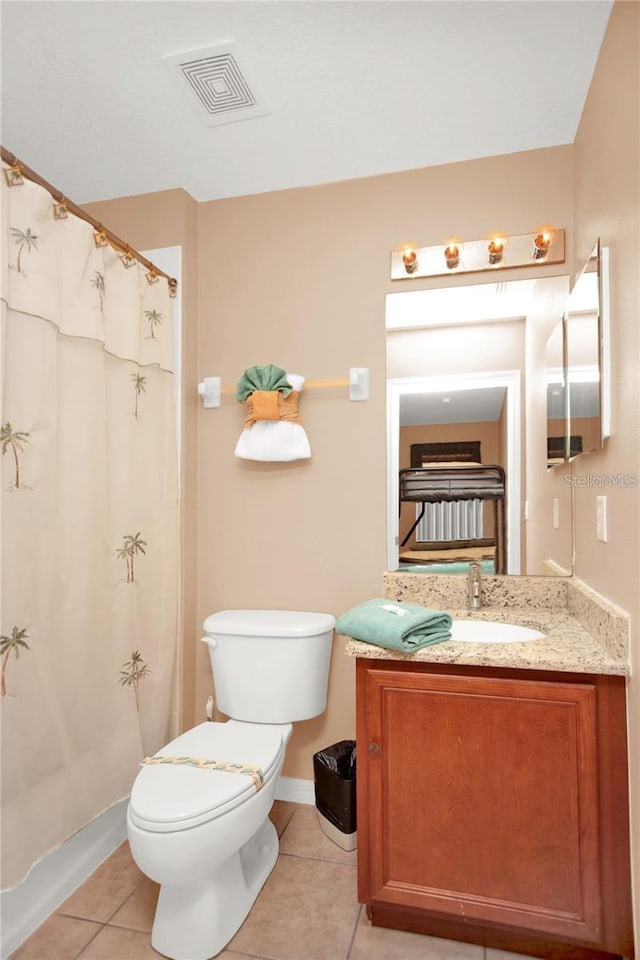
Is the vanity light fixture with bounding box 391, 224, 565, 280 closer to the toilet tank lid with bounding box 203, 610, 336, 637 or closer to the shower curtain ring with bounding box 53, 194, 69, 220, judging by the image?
the shower curtain ring with bounding box 53, 194, 69, 220

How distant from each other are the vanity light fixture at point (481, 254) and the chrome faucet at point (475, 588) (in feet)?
3.63

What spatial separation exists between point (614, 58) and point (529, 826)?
200 centimetres

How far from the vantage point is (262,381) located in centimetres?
217

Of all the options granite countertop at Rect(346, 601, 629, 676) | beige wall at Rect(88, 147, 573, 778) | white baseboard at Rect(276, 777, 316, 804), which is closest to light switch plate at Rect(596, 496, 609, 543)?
granite countertop at Rect(346, 601, 629, 676)

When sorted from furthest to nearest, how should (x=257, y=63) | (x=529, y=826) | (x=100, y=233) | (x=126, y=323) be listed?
1. (x=126, y=323)
2. (x=100, y=233)
3. (x=257, y=63)
4. (x=529, y=826)

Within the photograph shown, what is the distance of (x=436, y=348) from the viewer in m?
2.08

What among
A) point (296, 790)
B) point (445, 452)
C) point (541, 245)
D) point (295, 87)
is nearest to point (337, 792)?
point (296, 790)

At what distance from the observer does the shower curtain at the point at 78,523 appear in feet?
4.85

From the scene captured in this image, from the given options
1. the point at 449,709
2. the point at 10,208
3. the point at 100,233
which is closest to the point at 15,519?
the point at 10,208

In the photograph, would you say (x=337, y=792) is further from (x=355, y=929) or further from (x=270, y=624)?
(x=270, y=624)

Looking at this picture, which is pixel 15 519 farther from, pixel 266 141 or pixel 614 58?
pixel 614 58

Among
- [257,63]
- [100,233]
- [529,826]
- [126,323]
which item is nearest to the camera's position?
[529,826]

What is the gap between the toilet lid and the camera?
138 cm

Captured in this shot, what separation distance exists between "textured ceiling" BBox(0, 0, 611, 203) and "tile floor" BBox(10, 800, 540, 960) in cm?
249
